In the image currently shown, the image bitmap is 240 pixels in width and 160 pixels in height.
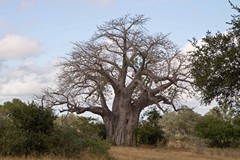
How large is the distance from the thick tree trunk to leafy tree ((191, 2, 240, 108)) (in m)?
23.4

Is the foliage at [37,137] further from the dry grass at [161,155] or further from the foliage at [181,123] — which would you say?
the foliage at [181,123]

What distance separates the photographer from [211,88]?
1717 cm

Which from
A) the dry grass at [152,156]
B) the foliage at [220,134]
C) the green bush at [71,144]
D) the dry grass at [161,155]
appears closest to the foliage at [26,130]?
the green bush at [71,144]

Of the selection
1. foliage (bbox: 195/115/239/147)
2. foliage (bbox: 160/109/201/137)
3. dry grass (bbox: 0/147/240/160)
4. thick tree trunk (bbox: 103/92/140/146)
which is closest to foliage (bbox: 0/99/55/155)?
dry grass (bbox: 0/147/240/160)

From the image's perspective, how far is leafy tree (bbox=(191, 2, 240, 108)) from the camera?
1623 centimetres

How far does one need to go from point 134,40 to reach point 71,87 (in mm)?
7199

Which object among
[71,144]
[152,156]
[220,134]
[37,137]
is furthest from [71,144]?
[220,134]

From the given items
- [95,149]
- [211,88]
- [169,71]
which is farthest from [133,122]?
[211,88]

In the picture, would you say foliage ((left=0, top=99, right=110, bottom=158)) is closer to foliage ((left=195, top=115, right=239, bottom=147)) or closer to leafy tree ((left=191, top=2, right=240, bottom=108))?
leafy tree ((left=191, top=2, right=240, bottom=108))

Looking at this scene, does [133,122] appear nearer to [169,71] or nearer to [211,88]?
[169,71]

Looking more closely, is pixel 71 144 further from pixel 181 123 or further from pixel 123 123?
pixel 181 123

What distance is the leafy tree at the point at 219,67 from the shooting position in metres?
16.2

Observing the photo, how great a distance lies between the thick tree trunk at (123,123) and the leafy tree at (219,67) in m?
23.4

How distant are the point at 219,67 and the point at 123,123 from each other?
25338 mm
